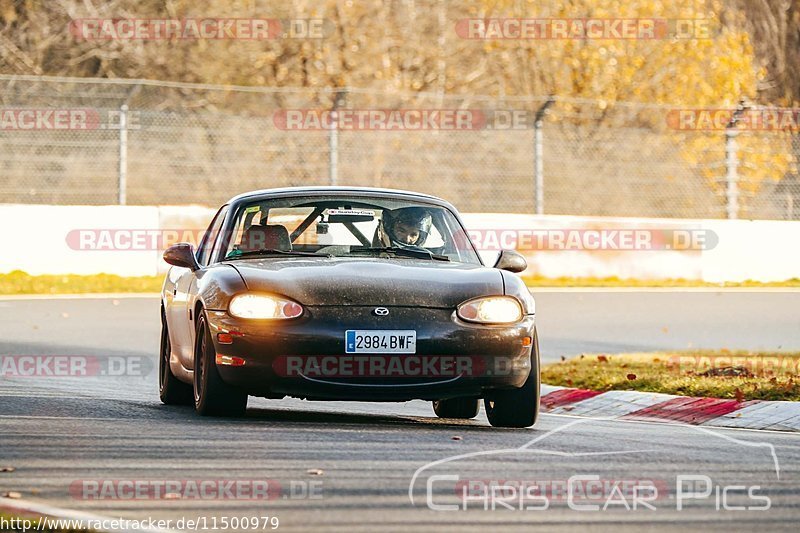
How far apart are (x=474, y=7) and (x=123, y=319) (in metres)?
19.3

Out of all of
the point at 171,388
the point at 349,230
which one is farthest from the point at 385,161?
the point at 349,230

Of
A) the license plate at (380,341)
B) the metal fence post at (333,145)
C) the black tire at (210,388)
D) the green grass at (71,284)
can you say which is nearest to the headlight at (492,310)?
the license plate at (380,341)

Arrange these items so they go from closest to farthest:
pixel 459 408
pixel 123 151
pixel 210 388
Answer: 1. pixel 210 388
2. pixel 459 408
3. pixel 123 151

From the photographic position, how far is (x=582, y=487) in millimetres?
7047

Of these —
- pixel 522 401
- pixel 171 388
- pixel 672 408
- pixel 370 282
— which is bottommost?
pixel 672 408

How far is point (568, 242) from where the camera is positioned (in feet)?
85.6

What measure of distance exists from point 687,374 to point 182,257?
424 centimetres

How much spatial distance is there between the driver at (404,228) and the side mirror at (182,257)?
3.85ft

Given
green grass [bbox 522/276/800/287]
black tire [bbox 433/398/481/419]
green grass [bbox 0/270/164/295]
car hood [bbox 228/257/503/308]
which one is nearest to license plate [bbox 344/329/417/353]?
car hood [bbox 228/257/503/308]

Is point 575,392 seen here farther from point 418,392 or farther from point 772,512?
point 772,512

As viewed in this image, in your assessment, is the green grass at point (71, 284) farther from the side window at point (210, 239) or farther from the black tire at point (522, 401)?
the black tire at point (522, 401)

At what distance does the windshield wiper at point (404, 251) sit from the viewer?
10.2 metres

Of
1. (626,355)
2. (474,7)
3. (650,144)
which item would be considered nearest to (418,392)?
(626,355)

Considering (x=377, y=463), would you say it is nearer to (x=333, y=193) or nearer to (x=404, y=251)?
(x=404, y=251)
